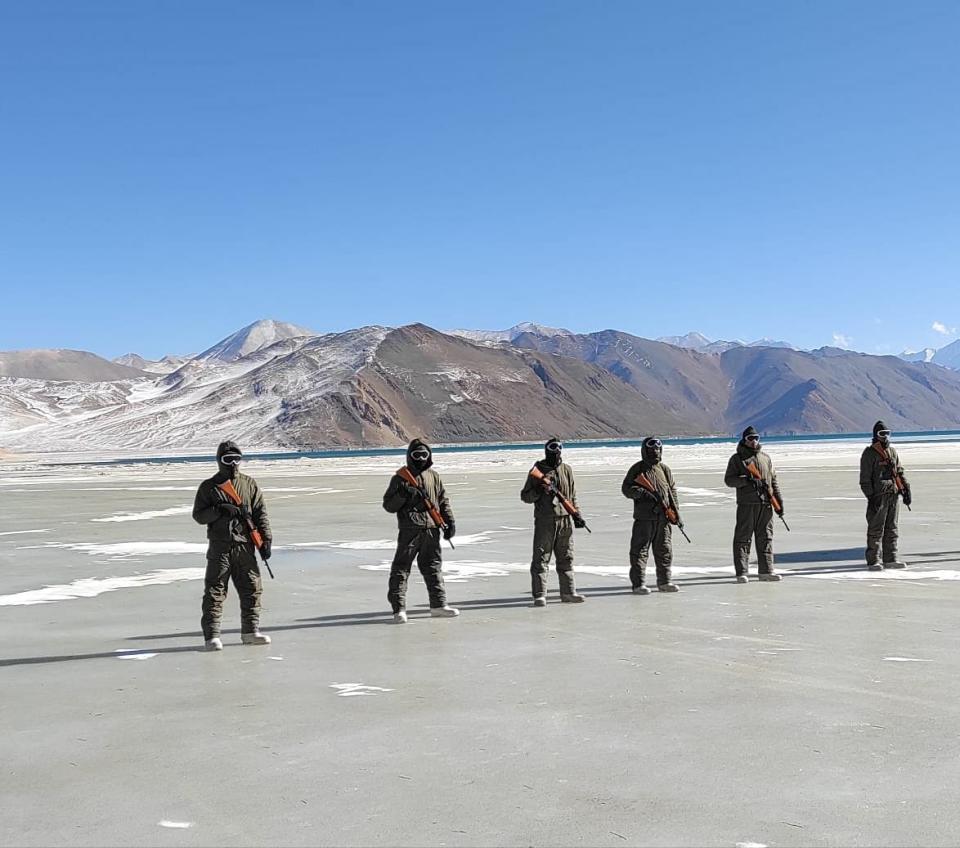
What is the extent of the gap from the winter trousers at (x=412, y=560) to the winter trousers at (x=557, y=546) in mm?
1421

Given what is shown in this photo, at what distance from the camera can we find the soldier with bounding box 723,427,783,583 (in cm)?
1416

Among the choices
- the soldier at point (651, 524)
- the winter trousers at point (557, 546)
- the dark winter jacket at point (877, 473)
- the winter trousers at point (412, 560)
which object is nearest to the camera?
the winter trousers at point (412, 560)

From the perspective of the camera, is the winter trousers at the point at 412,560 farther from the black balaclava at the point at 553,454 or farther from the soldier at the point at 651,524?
the soldier at the point at 651,524

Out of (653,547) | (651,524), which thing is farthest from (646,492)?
(653,547)

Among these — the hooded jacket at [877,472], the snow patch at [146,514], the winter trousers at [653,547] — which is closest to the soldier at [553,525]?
the winter trousers at [653,547]

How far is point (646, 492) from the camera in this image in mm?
13438

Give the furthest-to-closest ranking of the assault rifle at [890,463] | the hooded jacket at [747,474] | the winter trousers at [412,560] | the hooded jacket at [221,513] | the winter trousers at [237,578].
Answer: the assault rifle at [890,463] < the hooded jacket at [747,474] < the winter trousers at [412,560] < the hooded jacket at [221,513] < the winter trousers at [237,578]

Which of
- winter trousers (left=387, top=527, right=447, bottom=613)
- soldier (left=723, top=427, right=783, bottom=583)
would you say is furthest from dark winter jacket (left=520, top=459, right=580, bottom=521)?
soldier (left=723, top=427, right=783, bottom=583)

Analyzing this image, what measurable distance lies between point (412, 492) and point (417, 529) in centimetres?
42

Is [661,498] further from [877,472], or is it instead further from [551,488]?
[877,472]

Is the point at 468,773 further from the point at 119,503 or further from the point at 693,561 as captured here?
the point at 119,503

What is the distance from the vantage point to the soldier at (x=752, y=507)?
46.4 feet

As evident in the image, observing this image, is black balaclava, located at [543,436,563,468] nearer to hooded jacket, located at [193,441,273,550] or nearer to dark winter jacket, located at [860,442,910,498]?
hooded jacket, located at [193,441,273,550]

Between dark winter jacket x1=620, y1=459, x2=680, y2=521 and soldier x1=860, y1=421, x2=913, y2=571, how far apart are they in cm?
342
